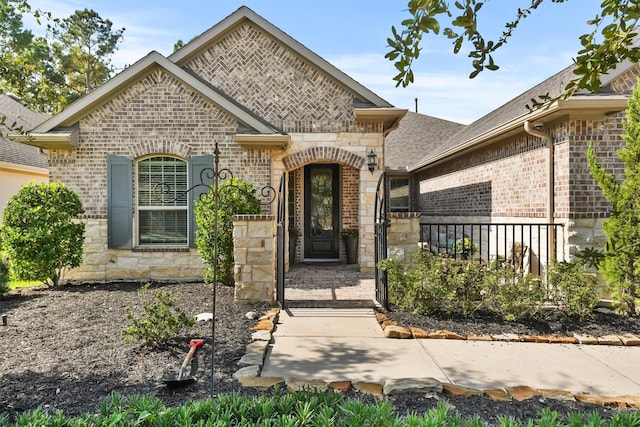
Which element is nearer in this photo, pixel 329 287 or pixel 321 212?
pixel 329 287

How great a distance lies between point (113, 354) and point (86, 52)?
28088 mm

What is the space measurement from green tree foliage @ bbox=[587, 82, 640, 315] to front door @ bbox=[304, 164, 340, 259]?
22.2ft

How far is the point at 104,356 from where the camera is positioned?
4.34 m

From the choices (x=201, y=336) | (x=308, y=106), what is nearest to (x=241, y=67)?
(x=308, y=106)

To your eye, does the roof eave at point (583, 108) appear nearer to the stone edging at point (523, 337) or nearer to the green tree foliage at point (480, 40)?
the stone edging at point (523, 337)

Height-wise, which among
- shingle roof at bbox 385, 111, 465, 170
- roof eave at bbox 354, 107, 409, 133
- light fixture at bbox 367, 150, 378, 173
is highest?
shingle roof at bbox 385, 111, 465, 170

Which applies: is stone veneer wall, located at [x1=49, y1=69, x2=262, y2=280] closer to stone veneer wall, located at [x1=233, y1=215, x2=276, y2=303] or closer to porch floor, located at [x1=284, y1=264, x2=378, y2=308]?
porch floor, located at [x1=284, y1=264, x2=378, y2=308]

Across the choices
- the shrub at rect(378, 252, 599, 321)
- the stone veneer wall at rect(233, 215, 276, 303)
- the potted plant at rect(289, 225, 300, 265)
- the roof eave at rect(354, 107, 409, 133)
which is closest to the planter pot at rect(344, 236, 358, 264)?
the potted plant at rect(289, 225, 300, 265)

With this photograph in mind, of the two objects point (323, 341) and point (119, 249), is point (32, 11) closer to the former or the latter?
point (323, 341)

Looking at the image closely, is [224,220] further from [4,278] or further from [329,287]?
[4,278]

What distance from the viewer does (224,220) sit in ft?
25.3

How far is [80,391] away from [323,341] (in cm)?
253

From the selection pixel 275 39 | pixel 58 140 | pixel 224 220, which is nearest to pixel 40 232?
pixel 58 140

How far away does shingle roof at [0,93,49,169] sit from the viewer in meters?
13.4
